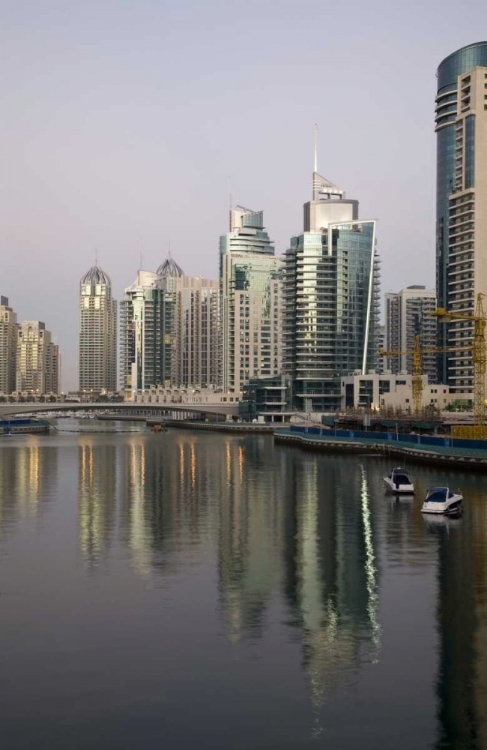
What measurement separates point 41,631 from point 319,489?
5671cm

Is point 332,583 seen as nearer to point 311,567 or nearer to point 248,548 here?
point 311,567

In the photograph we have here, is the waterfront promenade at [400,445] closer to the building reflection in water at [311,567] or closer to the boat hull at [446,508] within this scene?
the building reflection in water at [311,567]

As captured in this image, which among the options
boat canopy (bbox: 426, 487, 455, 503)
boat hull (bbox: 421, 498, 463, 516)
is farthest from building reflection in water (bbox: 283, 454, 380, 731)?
boat canopy (bbox: 426, 487, 455, 503)

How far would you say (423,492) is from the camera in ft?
268

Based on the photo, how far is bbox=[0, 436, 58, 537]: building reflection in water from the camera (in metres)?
70.1

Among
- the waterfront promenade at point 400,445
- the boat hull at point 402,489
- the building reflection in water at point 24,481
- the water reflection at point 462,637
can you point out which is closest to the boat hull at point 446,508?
the water reflection at point 462,637

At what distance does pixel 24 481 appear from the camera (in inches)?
3797

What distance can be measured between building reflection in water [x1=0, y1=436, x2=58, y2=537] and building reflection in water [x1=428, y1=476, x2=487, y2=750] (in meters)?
28.6

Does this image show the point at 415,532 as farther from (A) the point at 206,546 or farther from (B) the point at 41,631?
(B) the point at 41,631

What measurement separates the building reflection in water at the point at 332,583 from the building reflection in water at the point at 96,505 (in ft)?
36.3

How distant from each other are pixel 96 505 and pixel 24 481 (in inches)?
982

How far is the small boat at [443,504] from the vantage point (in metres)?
65.0

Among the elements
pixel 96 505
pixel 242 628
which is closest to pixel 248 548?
pixel 242 628

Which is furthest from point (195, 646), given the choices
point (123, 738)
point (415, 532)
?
point (415, 532)
